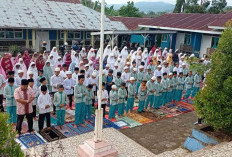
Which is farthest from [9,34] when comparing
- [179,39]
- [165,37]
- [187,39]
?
[187,39]

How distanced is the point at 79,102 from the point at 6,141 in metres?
3.98

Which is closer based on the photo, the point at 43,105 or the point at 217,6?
the point at 43,105

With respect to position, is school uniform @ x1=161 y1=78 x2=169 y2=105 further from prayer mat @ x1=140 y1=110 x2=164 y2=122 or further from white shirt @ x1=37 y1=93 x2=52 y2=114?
white shirt @ x1=37 y1=93 x2=52 y2=114

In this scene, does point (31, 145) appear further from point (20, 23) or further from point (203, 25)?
point (203, 25)

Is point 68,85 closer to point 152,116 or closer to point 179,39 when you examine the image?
point 152,116

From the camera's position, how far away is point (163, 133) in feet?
23.3

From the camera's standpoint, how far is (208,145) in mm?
5535

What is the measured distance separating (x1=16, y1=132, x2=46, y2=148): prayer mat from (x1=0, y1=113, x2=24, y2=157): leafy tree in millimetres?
2912

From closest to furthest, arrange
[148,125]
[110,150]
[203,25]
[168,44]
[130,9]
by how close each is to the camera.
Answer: [110,150]
[148,125]
[203,25]
[168,44]
[130,9]

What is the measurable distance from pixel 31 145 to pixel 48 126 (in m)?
0.92

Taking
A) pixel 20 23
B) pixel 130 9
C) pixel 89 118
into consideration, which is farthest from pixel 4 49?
pixel 130 9

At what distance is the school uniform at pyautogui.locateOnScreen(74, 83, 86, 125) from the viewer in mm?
7011

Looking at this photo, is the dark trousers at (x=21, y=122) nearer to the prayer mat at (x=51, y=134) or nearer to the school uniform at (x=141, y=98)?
the prayer mat at (x=51, y=134)

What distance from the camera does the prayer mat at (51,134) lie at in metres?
→ 6.30
